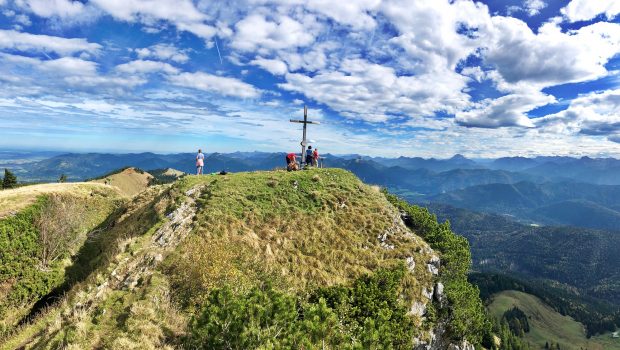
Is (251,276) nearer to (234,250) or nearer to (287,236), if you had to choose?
(234,250)

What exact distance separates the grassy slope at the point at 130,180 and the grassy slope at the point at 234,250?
3472 inches

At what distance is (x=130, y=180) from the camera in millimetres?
135125

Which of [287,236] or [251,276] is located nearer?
[251,276]

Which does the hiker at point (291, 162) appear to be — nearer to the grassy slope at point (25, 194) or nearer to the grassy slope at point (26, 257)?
the grassy slope at point (26, 257)

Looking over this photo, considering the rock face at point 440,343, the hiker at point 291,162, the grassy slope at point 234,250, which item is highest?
the hiker at point 291,162

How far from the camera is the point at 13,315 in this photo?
29234 mm

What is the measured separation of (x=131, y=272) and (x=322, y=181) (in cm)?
2598

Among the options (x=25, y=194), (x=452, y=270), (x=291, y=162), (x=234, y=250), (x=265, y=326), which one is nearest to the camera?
(x=265, y=326)

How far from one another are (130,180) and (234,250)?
127564 mm

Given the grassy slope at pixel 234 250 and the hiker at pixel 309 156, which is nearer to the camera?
the grassy slope at pixel 234 250

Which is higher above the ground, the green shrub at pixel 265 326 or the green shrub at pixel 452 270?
the green shrub at pixel 265 326

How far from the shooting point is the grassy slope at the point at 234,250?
1855 cm

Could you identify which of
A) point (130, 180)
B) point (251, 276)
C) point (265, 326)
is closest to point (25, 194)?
point (251, 276)

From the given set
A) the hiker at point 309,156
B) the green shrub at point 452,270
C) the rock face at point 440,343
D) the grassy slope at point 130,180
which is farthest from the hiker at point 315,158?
the grassy slope at point 130,180
